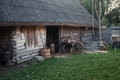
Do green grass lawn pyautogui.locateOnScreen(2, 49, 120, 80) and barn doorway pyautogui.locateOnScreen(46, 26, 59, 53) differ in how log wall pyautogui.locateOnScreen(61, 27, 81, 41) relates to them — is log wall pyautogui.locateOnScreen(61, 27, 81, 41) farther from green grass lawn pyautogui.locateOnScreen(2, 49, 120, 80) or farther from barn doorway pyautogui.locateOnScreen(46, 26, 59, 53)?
green grass lawn pyautogui.locateOnScreen(2, 49, 120, 80)

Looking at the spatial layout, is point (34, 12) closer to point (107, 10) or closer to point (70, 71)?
point (70, 71)

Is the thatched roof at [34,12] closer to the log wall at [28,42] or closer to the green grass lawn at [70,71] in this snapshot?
the log wall at [28,42]

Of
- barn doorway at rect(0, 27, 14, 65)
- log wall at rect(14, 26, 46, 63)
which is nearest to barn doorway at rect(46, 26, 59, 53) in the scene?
log wall at rect(14, 26, 46, 63)

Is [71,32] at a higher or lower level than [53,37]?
higher

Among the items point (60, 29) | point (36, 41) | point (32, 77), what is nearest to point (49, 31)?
point (60, 29)

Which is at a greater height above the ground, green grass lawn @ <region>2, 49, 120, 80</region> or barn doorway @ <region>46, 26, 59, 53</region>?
barn doorway @ <region>46, 26, 59, 53</region>

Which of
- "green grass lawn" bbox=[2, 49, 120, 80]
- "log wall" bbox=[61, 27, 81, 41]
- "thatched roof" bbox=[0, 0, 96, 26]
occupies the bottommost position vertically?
"green grass lawn" bbox=[2, 49, 120, 80]

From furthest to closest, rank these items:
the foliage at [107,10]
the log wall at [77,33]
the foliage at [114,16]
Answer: the foliage at [107,10] → the foliage at [114,16] → the log wall at [77,33]

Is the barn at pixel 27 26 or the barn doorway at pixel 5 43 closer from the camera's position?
the barn at pixel 27 26

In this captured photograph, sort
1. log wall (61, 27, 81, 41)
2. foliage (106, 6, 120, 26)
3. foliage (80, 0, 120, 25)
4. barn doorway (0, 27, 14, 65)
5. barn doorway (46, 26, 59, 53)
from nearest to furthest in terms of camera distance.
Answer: barn doorway (0, 27, 14, 65)
barn doorway (46, 26, 59, 53)
log wall (61, 27, 81, 41)
foliage (106, 6, 120, 26)
foliage (80, 0, 120, 25)

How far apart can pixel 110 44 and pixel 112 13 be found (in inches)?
398

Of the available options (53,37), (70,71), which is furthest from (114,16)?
(70,71)

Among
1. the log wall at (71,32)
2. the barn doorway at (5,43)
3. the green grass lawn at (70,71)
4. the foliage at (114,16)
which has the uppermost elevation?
the foliage at (114,16)

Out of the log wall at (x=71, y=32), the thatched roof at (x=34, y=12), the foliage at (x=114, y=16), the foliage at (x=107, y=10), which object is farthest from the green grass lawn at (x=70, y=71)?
the foliage at (x=107, y=10)
